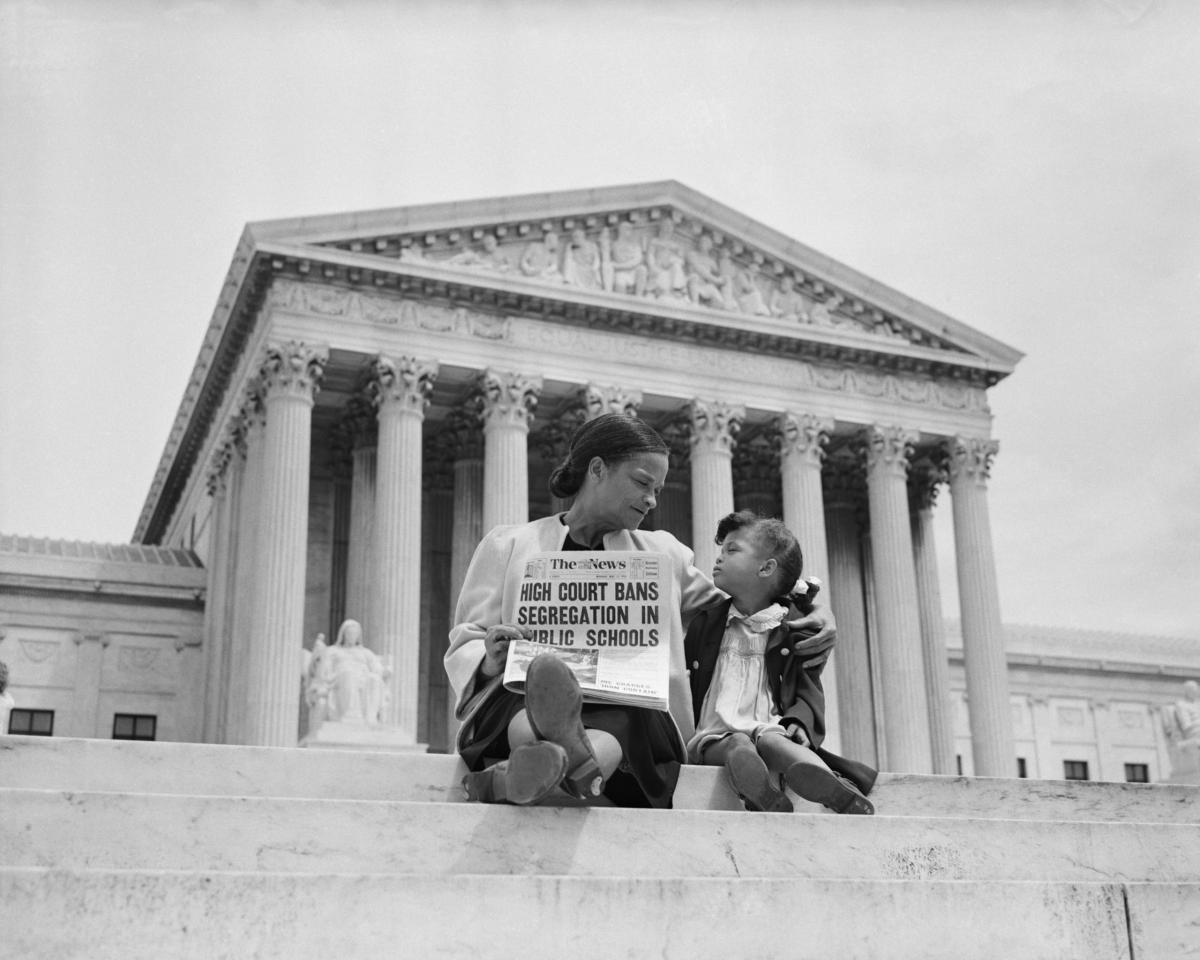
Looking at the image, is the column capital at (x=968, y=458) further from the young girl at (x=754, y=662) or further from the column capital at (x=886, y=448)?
the young girl at (x=754, y=662)

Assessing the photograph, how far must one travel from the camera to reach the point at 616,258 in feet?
138

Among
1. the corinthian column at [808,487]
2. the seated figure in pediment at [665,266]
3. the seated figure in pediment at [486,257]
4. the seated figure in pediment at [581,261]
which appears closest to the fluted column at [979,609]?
the corinthian column at [808,487]

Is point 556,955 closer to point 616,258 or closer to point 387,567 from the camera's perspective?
point 387,567

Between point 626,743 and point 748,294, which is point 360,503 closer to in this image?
point 748,294

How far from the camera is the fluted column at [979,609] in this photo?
139 ft

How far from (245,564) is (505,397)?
26.0ft

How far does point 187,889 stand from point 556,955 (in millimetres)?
1472

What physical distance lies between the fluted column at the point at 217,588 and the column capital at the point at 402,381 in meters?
6.69

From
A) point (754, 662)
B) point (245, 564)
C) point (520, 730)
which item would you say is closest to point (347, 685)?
point (245, 564)

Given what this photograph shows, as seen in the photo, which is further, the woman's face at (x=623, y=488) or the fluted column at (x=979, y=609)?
the fluted column at (x=979, y=609)

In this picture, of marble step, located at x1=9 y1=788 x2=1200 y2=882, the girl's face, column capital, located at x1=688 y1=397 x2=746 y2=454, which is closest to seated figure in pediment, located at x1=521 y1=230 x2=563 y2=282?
column capital, located at x1=688 y1=397 x2=746 y2=454

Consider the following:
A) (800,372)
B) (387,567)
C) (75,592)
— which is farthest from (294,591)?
(800,372)

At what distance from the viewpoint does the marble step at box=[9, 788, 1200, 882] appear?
20.9 feet

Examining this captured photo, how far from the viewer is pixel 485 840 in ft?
22.0
